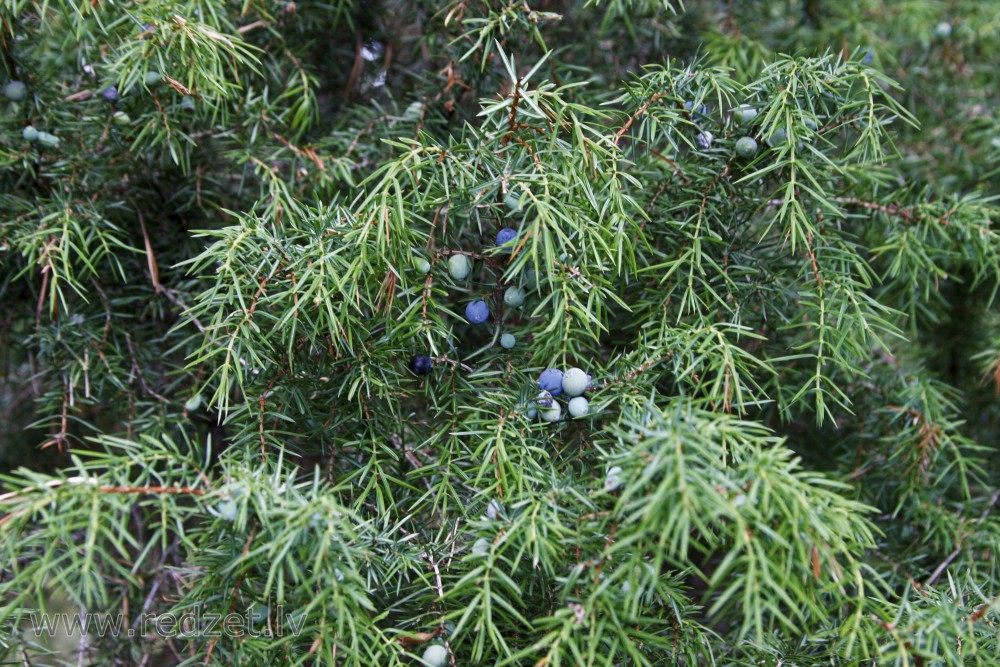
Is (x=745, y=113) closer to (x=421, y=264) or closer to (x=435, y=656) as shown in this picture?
(x=421, y=264)

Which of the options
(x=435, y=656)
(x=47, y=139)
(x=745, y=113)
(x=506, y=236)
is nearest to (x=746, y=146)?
(x=745, y=113)

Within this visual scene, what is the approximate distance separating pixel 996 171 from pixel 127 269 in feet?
4.63

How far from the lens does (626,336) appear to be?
111 cm

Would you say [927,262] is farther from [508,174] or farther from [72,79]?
[72,79]

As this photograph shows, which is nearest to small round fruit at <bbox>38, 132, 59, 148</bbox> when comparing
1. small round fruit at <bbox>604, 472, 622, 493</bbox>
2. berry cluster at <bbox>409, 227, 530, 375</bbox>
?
berry cluster at <bbox>409, 227, 530, 375</bbox>

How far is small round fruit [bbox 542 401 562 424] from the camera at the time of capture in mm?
783

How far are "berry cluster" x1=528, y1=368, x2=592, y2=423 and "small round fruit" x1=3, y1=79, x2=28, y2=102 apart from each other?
2.69 feet

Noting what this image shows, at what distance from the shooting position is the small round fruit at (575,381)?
76cm

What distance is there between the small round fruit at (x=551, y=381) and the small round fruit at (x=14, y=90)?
32.4 inches

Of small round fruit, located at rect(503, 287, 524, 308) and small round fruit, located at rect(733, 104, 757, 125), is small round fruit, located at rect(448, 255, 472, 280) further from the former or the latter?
small round fruit, located at rect(733, 104, 757, 125)

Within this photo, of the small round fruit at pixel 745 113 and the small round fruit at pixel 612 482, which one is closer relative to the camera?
the small round fruit at pixel 612 482

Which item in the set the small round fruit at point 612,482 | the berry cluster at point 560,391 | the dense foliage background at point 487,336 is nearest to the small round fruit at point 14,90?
the dense foliage background at point 487,336

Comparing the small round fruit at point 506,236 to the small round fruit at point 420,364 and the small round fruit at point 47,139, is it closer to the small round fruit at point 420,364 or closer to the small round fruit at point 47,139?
the small round fruit at point 420,364

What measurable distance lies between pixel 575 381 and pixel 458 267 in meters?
0.19
